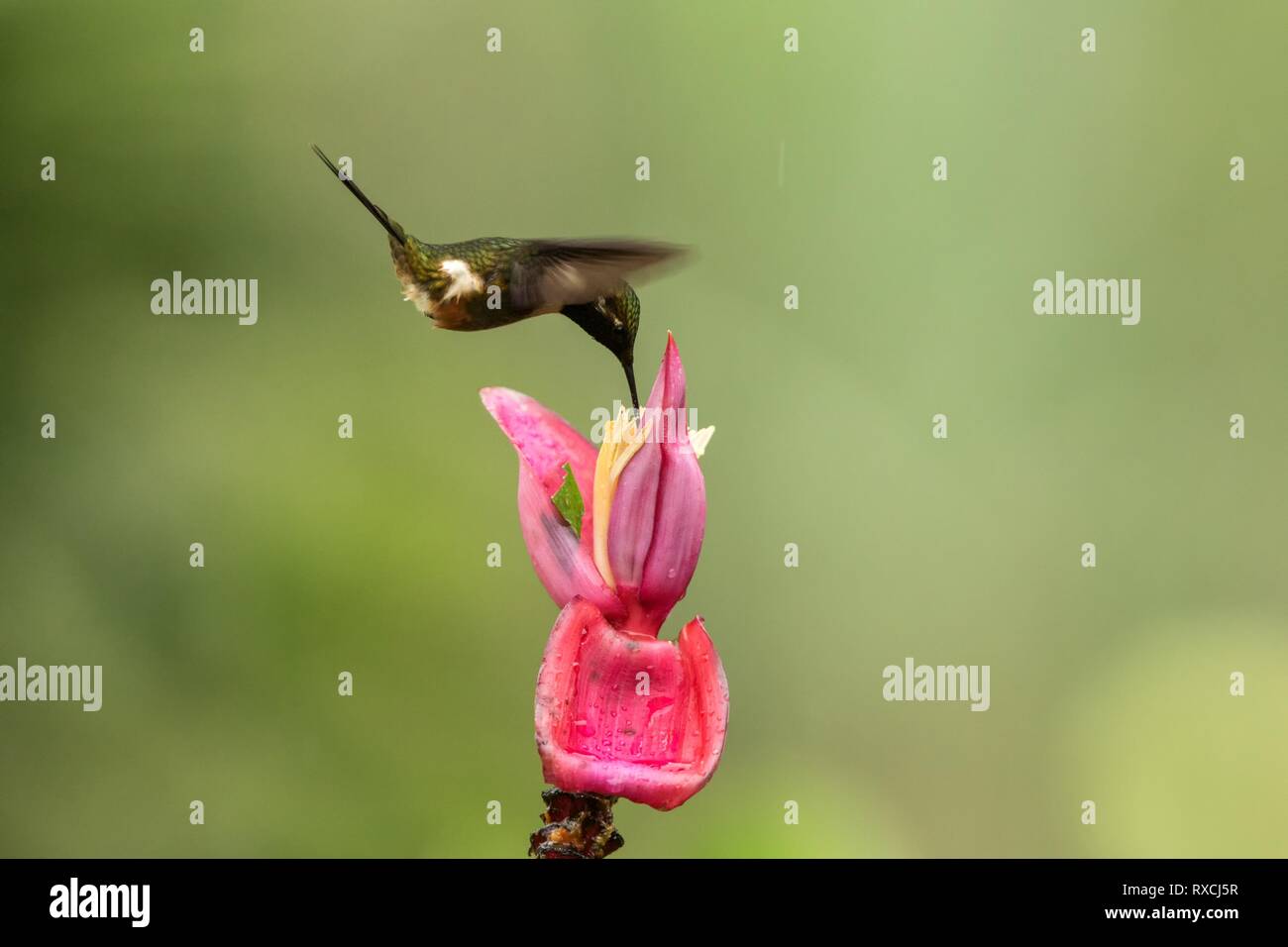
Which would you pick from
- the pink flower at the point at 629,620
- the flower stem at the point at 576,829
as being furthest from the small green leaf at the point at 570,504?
the flower stem at the point at 576,829

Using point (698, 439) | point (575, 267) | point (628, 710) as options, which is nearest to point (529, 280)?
point (575, 267)

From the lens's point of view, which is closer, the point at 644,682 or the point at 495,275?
the point at 644,682

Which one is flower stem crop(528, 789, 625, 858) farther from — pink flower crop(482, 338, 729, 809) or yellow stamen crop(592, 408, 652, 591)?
yellow stamen crop(592, 408, 652, 591)

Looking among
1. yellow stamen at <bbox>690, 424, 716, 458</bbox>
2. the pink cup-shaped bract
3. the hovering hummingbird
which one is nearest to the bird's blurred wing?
the hovering hummingbird

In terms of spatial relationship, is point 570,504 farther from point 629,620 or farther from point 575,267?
point 575,267

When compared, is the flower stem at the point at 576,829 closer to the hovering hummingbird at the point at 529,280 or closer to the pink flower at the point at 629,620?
the pink flower at the point at 629,620

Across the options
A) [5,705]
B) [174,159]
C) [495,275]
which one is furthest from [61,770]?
[495,275]

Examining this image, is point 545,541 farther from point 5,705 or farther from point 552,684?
point 5,705
